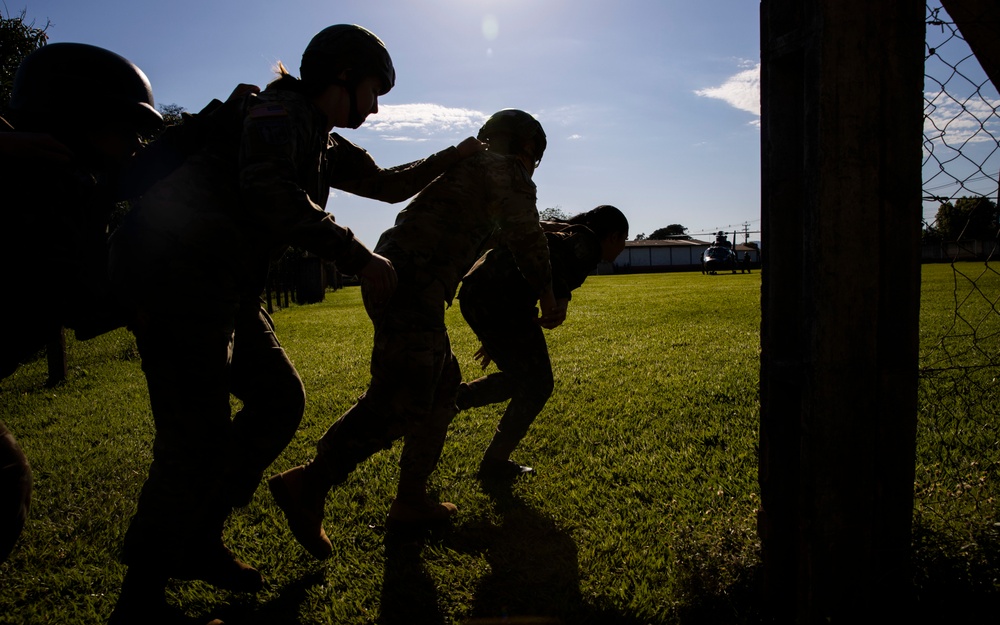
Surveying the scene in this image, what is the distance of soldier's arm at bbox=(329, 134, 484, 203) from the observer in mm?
2748

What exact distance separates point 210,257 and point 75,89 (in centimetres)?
64

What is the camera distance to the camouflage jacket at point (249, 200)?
1.91 meters

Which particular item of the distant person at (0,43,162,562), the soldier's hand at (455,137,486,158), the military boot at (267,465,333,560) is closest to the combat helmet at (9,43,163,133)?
the distant person at (0,43,162,562)

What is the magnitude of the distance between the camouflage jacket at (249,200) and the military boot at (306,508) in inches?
36.3

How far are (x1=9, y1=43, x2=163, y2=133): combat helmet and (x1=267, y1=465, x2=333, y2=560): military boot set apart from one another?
1483 millimetres

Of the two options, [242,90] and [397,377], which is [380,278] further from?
[242,90]

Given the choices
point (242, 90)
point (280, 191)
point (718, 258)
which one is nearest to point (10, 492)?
point (280, 191)

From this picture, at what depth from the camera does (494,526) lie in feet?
9.46

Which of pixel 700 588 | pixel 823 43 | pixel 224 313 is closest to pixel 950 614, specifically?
pixel 700 588

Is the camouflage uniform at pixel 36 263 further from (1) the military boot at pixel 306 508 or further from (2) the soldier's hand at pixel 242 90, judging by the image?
(1) the military boot at pixel 306 508

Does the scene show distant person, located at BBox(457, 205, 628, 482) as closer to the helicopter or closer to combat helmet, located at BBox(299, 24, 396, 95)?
combat helmet, located at BBox(299, 24, 396, 95)

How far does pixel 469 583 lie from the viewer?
240 cm

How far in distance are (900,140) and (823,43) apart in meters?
0.37

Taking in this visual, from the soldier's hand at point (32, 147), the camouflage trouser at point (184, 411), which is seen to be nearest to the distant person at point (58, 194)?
the soldier's hand at point (32, 147)
